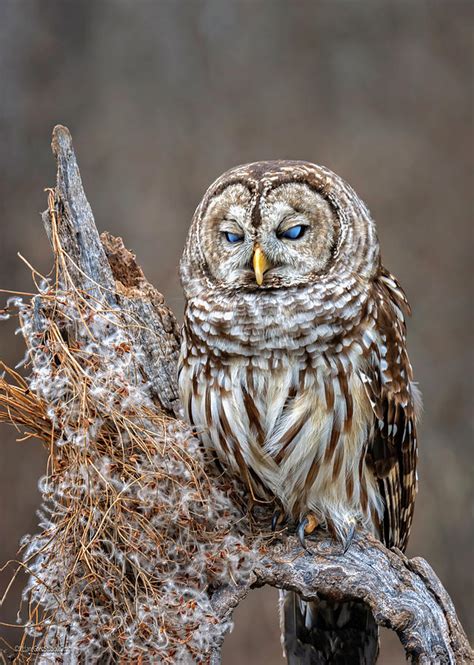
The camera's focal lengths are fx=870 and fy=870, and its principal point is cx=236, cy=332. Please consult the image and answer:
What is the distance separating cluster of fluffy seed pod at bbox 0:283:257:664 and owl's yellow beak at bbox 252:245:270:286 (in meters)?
0.36

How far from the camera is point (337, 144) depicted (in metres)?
4.43

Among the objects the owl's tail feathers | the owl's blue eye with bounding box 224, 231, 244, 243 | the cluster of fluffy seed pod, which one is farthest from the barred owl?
the owl's tail feathers

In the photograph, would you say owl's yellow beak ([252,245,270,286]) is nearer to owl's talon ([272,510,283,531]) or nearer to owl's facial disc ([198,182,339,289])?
owl's facial disc ([198,182,339,289])

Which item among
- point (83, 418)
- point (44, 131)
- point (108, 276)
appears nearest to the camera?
point (83, 418)

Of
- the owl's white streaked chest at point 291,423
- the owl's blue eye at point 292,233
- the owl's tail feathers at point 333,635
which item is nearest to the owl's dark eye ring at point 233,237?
the owl's blue eye at point 292,233

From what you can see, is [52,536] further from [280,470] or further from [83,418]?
[280,470]

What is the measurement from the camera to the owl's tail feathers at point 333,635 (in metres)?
2.51

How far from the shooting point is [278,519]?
239 cm

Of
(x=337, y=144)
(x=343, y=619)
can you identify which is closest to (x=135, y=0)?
(x=337, y=144)

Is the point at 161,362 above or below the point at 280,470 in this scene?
above

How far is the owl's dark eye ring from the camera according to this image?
2.23 m

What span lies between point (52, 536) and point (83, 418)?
283 millimetres

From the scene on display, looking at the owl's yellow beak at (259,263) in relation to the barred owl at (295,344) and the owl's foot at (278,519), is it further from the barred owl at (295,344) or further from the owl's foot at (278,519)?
the owl's foot at (278,519)

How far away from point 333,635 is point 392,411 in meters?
0.70
